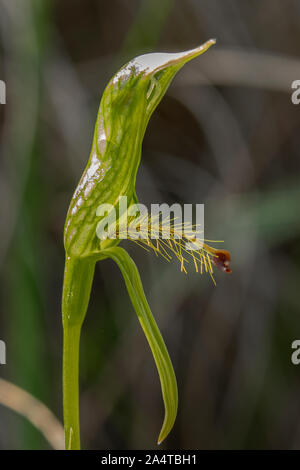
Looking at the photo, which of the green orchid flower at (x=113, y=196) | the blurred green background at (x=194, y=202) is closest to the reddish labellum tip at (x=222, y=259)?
the green orchid flower at (x=113, y=196)

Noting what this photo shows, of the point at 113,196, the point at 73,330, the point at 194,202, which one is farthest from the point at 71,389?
the point at 194,202

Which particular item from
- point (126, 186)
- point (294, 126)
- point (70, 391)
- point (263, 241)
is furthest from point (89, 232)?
point (294, 126)

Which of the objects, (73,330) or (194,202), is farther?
(194,202)

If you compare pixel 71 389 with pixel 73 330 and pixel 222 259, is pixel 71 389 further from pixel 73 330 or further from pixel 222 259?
pixel 222 259

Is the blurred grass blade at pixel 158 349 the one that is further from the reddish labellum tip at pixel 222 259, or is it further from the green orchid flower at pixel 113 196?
the reddish labellum tip at pixel 222 259

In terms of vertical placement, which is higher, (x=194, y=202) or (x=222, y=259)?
(x=194, y=202)

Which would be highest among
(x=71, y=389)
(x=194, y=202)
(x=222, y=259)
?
(x=194, y=202)
